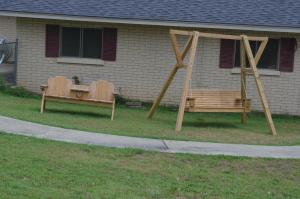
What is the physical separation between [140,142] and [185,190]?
329cm

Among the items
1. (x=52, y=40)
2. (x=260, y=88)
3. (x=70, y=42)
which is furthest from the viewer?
(x=70, y=42)

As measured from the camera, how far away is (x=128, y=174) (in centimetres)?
825

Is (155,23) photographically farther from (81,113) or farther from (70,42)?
(81,113)

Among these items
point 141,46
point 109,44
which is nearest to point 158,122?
point 141,46

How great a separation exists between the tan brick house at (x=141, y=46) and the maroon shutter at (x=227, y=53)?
0.03m

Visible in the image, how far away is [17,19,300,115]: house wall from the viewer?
1806 cm

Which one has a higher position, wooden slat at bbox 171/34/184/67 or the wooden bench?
wooden slat at bbox 171/34/184/67

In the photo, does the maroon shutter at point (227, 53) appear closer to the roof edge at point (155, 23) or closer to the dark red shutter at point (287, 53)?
the roof edge at point (155, 23)

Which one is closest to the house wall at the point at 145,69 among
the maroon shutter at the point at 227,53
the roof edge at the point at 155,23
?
the maroon shutter at the point at 227,53

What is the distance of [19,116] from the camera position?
1283 cm

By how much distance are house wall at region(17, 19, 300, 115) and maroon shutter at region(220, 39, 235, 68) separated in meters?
0.14

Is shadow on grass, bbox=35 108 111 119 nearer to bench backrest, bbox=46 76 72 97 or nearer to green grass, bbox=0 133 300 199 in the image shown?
bench backrest, bbox=46 76 72 97

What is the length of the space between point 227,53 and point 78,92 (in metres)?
5.22

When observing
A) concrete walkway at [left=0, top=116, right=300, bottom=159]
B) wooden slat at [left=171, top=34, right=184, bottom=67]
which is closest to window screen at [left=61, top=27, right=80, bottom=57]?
wooden slat at [left=171, top=34, right=184, bottom=67]
